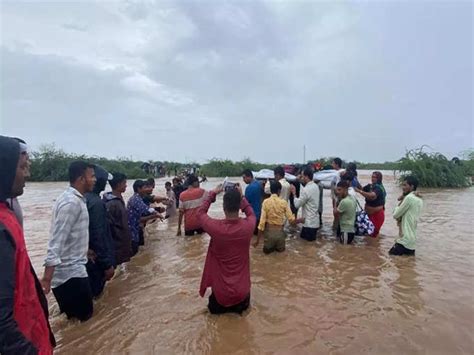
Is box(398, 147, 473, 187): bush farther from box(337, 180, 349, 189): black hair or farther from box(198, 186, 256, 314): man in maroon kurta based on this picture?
box(198, 186, 256, 314): man in maroon kurta

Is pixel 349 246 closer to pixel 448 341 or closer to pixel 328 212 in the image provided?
pixel 448 341

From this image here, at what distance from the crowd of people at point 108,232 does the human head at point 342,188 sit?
2cm

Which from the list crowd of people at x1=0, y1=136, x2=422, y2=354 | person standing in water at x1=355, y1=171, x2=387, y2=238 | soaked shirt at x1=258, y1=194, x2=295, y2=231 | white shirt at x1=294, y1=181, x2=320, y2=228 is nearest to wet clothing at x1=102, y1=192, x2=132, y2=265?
crowd of people at x1=0, y1=136, x2=422, y2=354

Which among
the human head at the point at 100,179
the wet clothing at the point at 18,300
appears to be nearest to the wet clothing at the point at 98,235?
the human head at the point at 100,179

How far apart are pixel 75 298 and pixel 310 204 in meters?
5.18

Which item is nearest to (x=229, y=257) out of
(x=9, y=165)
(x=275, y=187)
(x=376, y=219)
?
(x=9, y=165)

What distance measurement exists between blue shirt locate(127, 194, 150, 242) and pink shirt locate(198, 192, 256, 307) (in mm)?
2776

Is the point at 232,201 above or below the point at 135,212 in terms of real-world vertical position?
above

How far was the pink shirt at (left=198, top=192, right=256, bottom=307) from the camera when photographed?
13.5 ft

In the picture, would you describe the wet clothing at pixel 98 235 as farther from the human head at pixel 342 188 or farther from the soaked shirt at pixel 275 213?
the human head at pixel 342 188

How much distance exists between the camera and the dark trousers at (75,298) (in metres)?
3.90

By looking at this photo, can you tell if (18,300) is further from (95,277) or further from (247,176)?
(247,176)

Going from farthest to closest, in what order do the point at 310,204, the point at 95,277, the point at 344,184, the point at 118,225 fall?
the point at 310,204, the point at 344,184, the point at 118,225, the point at 95,277

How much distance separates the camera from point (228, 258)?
4.18m
